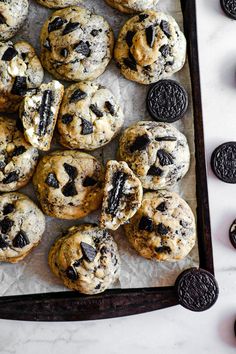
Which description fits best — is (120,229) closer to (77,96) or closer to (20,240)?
(20,240)

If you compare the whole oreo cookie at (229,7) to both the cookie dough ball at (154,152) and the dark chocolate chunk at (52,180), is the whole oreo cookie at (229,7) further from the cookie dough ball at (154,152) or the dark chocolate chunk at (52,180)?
the dark chocolate chunk at (52,180)

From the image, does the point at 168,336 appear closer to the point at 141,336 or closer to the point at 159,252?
the point at 141,336

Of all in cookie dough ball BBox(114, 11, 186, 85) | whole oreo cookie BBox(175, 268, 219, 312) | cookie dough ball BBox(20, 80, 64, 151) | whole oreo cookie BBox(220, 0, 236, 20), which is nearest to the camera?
cookie dough ball BBox(20, 80, 64, 151)

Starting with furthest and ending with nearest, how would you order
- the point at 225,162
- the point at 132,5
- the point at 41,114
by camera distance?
the point at 225,162 → the point at 132,5 → the point at 41,114

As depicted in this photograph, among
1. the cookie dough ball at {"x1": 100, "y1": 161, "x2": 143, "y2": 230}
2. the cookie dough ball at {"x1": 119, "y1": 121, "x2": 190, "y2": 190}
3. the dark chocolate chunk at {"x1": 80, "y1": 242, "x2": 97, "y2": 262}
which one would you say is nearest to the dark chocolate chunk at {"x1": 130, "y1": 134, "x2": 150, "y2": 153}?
the cookie dough ball at {"x1": 119, "y1": 121, "x2": 190, "y2": 190}

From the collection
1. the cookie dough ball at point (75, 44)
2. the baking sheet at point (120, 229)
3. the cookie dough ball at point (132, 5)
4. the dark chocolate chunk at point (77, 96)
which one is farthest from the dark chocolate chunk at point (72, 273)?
the cookie dough ball at point (132, 5)

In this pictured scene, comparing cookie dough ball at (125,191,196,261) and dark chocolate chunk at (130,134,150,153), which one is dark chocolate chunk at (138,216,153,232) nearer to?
cookie dough ball at (125,191,196,261)

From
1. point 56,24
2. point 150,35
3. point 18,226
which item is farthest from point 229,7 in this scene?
point 18,226
